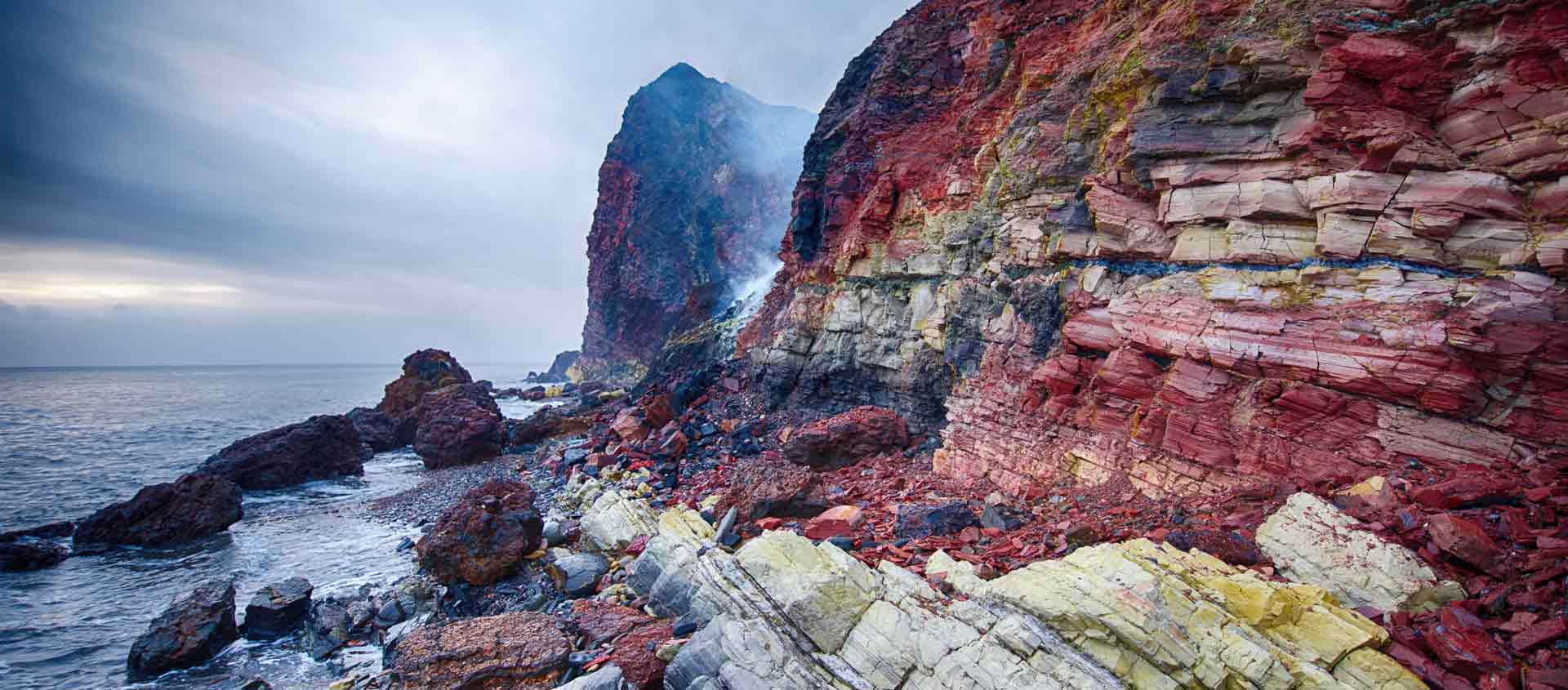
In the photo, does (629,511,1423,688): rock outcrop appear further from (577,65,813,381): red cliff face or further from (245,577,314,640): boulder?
(577,65,813,381): red cliff face

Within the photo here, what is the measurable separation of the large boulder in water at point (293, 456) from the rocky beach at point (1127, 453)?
484cm

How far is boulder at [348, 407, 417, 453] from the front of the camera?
3034 centimetres

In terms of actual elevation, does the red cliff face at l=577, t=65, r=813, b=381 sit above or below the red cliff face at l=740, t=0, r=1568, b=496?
above

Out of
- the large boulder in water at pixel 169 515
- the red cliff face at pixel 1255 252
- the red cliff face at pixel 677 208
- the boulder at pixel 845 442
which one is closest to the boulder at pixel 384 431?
the large boulder in water at pixel 169 515

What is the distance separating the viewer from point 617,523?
1234 cm

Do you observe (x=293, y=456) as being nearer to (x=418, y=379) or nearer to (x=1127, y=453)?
(x=418, y=379)

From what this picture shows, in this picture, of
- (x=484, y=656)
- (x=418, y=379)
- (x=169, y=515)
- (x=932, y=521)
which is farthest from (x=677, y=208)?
(x=484, y=656)

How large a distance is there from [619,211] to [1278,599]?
6653 centimetres

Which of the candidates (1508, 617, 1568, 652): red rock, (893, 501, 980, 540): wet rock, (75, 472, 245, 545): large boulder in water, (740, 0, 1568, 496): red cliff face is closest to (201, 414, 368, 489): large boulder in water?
(75, 472, 245, 545): large boulder in water

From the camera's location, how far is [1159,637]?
5.37 metres

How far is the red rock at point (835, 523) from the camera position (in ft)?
32.6

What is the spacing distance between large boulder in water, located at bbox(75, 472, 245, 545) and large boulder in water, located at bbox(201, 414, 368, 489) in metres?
4.12

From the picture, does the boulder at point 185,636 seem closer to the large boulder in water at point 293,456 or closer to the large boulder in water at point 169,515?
the large boulder in water at point 169,515

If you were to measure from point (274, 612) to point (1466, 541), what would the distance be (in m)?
17.6
